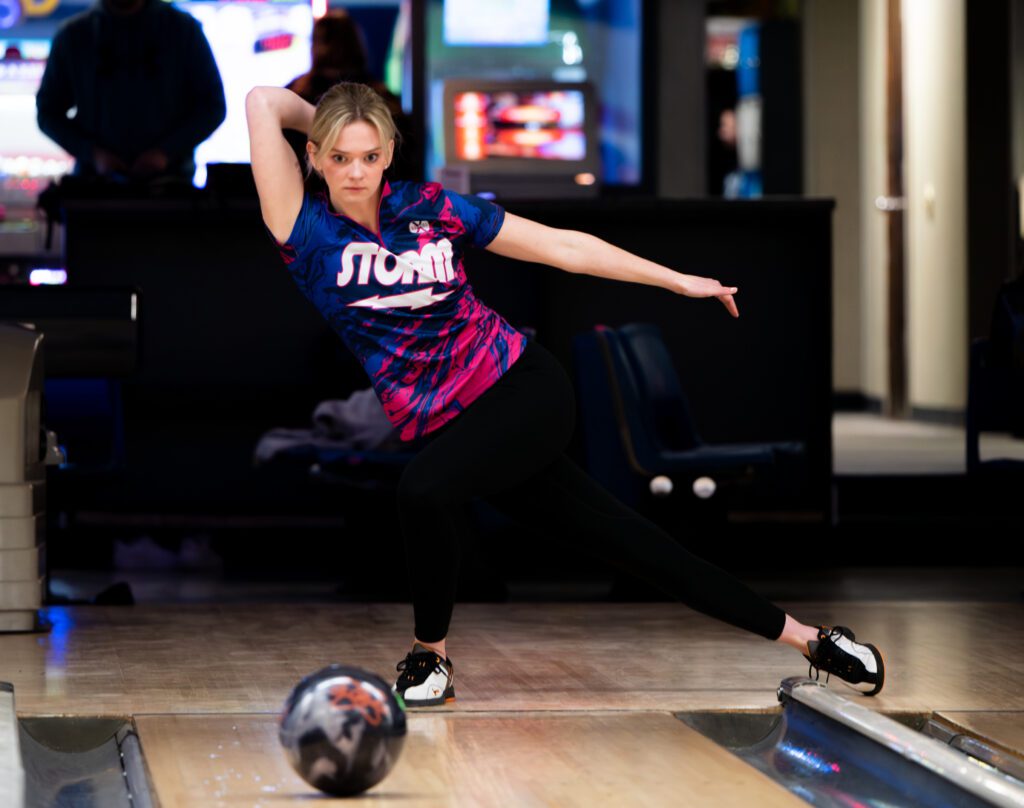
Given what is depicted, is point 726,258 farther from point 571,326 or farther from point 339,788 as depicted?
point 339,788

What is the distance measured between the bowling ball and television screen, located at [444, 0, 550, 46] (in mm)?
6965

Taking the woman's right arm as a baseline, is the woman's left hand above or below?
below

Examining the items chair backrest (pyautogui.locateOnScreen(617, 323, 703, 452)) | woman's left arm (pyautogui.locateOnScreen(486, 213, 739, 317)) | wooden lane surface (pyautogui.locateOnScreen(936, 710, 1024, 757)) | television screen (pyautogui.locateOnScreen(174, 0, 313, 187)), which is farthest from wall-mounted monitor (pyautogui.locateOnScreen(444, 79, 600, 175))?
wooden lane surface (pyautogui.locateOnScreen(936, 710, 1024, 757))

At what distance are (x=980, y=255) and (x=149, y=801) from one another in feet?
24.7

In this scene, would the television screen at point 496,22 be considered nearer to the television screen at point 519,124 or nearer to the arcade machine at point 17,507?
the television screen at point 519,124

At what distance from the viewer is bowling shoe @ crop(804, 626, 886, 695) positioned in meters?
3.27

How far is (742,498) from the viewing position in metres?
6.28

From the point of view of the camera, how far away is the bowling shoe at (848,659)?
3.27 meters

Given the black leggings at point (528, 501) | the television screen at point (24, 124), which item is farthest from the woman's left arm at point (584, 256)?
the television screen at point (24, 124)

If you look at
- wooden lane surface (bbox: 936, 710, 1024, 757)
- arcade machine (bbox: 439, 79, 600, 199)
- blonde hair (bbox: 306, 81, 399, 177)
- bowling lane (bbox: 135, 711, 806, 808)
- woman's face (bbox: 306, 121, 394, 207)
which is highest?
arcade machine (bbox: 439, 79, 600, 199)

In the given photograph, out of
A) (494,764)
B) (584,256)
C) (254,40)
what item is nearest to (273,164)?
(584,256)

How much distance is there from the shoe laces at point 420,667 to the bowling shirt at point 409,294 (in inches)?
16.3

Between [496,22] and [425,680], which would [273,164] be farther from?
[496,22]

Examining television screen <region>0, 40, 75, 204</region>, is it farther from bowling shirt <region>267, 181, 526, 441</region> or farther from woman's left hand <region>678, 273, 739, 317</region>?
woman's left hand <region>678, 273, 739, 317</region>
